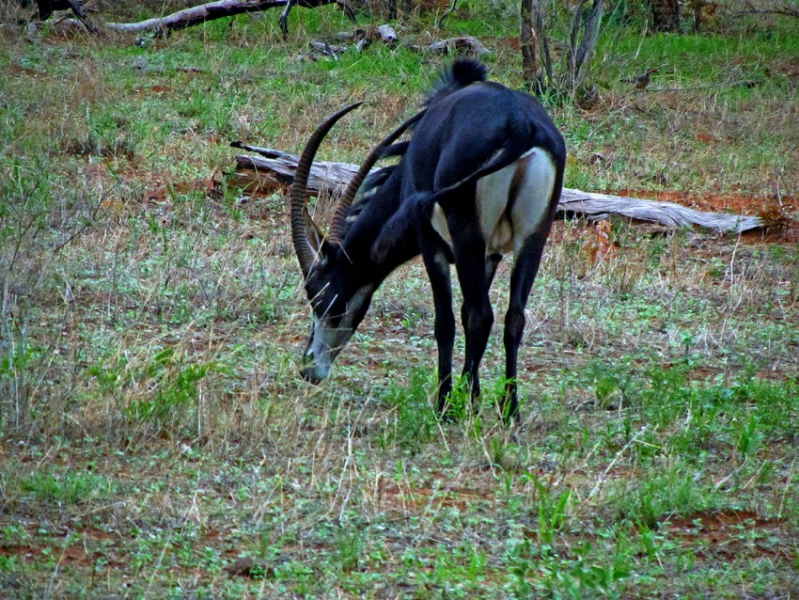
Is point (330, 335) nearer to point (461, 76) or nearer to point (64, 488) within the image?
point (461, 76)

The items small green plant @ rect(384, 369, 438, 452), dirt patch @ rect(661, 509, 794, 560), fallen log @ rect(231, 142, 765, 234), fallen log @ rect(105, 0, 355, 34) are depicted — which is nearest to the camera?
dirt patch @ rect(661, 509, 794, 560)

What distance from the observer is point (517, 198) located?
193 inches

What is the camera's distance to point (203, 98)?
11258 mm

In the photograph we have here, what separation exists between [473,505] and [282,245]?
440cm

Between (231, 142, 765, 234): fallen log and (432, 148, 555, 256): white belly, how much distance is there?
12.8 feet

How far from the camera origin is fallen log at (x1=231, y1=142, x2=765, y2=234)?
888cm

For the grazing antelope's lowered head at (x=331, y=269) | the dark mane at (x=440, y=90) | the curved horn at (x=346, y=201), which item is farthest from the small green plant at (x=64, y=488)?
the dark mane at (x=440, y=90)

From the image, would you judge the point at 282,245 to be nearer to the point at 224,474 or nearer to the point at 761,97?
the point at 224,474

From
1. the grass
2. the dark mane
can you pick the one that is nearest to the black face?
the grass

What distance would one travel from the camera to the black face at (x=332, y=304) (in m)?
5.55

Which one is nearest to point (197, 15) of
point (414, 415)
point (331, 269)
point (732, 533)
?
point (331, 269)

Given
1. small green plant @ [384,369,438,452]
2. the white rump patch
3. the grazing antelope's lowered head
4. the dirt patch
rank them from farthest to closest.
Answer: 1. the grazing antelope's lowered head
2. the white rump patch
3. small green plant @ [384,369,438,452]
4. the dirt patch

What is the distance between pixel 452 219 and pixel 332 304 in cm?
97

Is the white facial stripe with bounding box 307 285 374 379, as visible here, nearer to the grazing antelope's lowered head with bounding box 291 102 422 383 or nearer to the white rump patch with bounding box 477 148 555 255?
the grazing antelope's lowered head with bounding box 291 102 422 383
